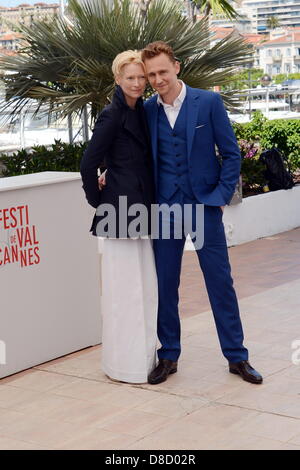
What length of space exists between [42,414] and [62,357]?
1029 millimetres

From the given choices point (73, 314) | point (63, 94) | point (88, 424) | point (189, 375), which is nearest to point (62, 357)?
point (73, 314)

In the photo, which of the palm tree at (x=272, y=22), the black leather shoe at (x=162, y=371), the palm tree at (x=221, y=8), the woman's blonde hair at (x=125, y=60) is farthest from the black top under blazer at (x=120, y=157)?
the palm tree at (x=272, y=22)

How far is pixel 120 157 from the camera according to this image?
4.70 m

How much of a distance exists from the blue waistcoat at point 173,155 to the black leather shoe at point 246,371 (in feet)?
3.11

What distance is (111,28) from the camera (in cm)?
879

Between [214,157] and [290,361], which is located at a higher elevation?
[214,157]

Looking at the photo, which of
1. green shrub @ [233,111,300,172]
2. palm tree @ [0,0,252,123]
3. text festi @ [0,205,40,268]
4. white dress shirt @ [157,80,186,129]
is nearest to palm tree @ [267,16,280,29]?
green shrub @ [233,111,300,172]

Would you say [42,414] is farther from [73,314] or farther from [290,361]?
[290,361]

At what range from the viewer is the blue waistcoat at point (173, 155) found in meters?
4.70

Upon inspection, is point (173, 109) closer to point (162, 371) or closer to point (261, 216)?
point (162, 371)

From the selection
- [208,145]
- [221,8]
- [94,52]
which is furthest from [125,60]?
[221,8]

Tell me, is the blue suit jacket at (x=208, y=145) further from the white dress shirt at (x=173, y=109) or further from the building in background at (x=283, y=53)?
the building in background at (x=283, y=53)

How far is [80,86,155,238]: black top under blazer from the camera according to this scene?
463 centimetres

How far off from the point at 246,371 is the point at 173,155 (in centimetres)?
121
